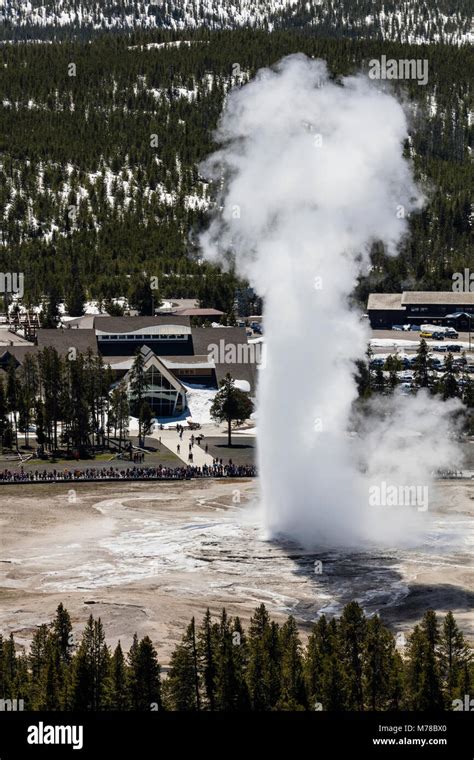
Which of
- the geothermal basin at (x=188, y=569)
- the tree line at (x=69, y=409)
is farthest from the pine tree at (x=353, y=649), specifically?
the tree line at (x=69, y=409)

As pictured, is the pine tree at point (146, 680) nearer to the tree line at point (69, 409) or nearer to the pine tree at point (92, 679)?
the pine tree at point (92, 679)

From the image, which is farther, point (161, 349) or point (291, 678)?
point (161, 349)

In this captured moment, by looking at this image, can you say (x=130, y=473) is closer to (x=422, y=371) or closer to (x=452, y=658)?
(x=422, y=371)

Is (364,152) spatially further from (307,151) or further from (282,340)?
(282,340)

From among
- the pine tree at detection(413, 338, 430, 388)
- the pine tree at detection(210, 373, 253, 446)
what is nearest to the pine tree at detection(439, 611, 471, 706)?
the pine tree at detection(210, 373, 253, 446)

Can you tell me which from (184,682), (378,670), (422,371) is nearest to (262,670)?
(184,682)
